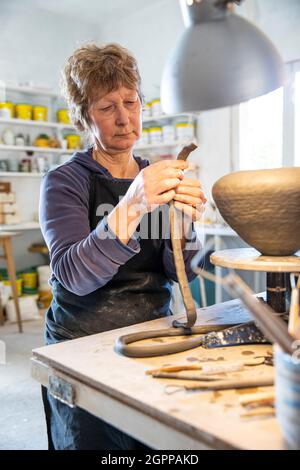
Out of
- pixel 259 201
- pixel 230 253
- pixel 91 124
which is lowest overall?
pixel 230 253

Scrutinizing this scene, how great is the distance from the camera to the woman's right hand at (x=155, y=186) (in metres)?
1.02

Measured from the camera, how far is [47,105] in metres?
5.18

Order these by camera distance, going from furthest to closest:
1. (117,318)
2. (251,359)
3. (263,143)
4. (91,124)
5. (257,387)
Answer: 1. (263,143)
2. (91,124)
3. (117,318)
4. (251,359)
5. (257,387)

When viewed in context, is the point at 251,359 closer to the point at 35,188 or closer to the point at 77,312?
the point at 77,312

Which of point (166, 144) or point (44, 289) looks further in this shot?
point (44, 289)

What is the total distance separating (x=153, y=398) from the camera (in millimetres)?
711

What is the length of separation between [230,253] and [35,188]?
4347mm

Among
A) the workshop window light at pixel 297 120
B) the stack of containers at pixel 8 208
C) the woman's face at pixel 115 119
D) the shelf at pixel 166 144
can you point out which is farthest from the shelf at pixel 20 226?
the woman's face at pixel 115 119

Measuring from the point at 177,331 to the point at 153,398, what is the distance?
0.32 metres

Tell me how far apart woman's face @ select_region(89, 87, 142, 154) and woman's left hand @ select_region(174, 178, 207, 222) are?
1.06ft

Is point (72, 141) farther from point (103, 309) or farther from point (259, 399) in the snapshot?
point (259, 399)

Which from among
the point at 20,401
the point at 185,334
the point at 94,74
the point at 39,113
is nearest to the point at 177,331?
the point at 185,334

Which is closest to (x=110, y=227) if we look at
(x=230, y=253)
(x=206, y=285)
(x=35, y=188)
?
(x=230, y=253)

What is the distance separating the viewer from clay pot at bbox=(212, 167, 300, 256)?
943mm
